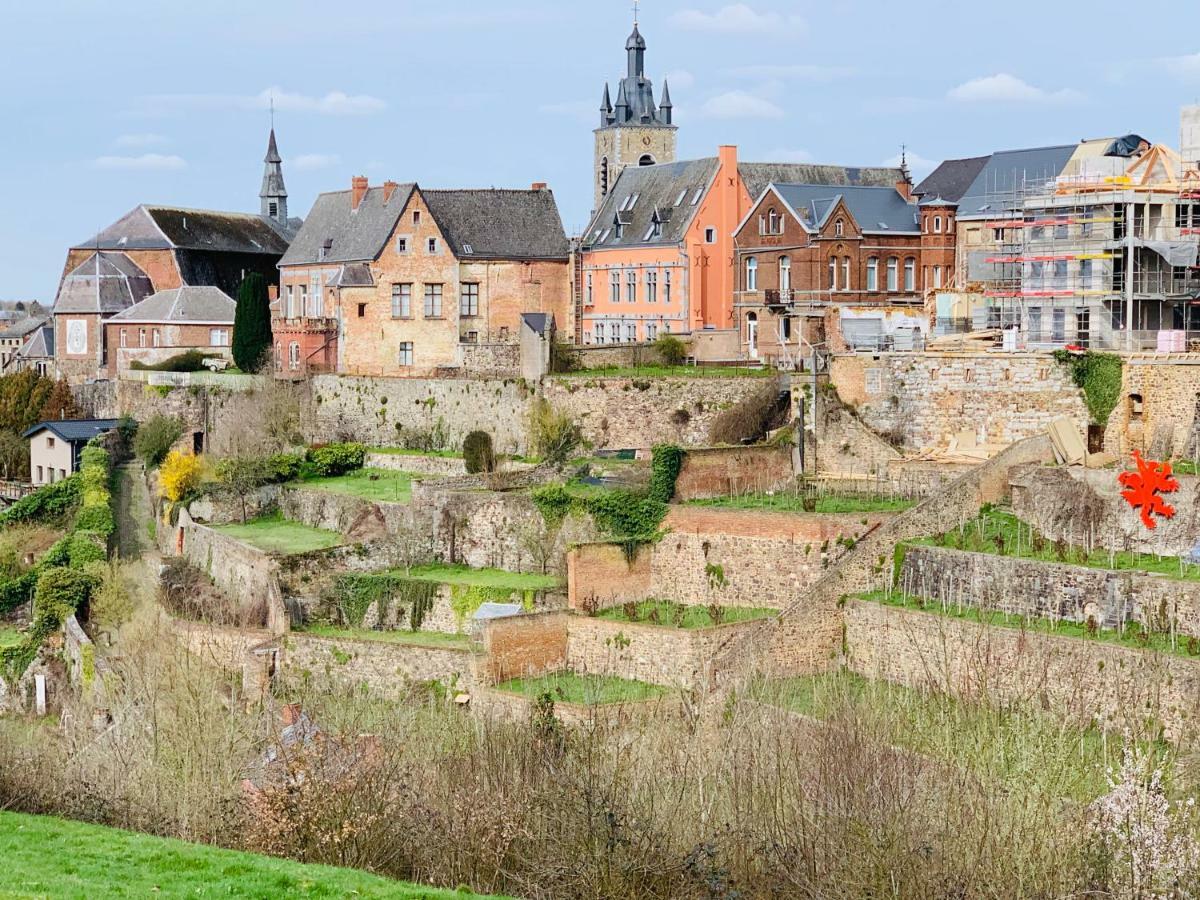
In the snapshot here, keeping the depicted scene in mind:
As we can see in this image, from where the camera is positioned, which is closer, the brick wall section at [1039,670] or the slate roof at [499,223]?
the brick wall section at [1039,670]

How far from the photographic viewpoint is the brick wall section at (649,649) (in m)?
28.8

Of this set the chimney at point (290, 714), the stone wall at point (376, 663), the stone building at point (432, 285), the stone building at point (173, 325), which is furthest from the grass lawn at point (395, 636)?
the stone building at point (173, 325)

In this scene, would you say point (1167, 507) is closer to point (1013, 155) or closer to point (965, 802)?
point (965, 802)

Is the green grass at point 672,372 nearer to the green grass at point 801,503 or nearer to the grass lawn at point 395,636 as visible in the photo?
→ the green grass at point 801,503

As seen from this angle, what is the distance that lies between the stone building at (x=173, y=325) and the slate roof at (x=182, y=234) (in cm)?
520

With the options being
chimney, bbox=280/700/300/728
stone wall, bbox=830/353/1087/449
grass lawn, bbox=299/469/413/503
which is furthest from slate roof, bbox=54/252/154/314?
chimney, bbox=280/700/300/728

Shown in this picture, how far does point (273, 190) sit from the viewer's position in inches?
3278

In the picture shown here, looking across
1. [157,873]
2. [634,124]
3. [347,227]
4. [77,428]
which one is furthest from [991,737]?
[634,124]

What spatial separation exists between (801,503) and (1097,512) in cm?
515

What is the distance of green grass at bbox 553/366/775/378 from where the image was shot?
3886cm

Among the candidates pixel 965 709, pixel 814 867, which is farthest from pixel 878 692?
pixel 814 867

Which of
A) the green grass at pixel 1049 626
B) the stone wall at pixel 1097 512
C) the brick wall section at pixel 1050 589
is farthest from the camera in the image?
the stone wall at pixel 1097 512

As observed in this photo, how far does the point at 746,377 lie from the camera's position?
126 ft

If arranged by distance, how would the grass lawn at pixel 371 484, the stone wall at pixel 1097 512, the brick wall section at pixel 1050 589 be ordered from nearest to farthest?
the brick wall section at pixel 1050 589 < the stone wall at pixel 1097 512 < the grass lawn at pixel 371 484
